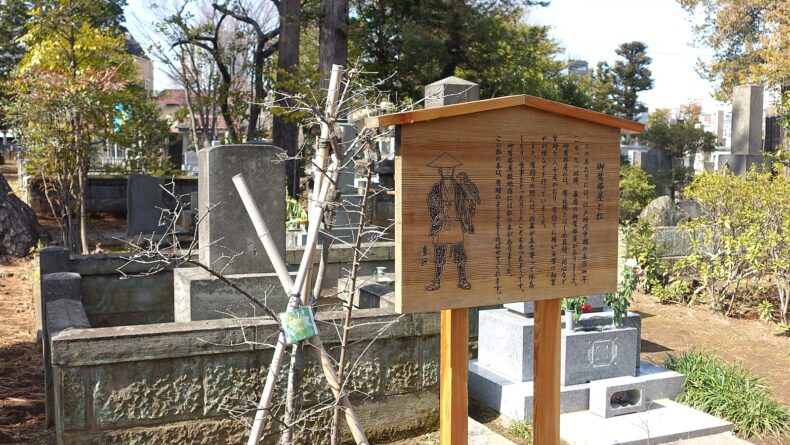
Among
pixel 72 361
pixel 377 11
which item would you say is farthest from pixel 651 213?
pixel 72 361

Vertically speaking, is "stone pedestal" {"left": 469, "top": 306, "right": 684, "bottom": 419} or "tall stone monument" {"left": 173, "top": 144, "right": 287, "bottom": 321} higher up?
"tall stone monument" {"left": 173, "top": 144, "right": 287, "bottom": 321}

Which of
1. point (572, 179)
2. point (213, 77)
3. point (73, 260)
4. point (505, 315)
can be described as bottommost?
point (505, 315)

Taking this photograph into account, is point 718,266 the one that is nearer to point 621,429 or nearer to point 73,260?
point 621,429

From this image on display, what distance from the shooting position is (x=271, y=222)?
20.0ft

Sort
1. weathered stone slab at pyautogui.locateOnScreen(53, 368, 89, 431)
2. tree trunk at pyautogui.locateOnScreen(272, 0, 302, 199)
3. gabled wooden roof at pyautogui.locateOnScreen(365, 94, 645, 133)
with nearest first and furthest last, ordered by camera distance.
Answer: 1. gabled wooden roof at pyautogui.locateOnScreen(365, 94, 645, 133)
2. weathered stone slab at pyautogui.locateOnScreen(53, 368, 89, 431)
3. tree trunk at pyautogui.locateOnScreen(272, 0, 302, 199)

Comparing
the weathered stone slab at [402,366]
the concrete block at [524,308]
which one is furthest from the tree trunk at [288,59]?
the weathered stone slab at [402,366]

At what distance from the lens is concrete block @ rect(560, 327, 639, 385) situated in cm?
632

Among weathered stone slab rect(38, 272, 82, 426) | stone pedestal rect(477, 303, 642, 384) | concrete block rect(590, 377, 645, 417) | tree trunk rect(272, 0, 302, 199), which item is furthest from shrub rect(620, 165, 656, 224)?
weathered stone slab rect(38, 272, 82, 426)

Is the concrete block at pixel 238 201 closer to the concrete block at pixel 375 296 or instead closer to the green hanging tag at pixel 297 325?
the concrete block at pixel 375 296

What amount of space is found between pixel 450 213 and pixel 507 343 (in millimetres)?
3332

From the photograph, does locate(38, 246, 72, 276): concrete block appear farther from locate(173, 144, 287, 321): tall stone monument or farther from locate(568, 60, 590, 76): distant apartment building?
locate(568, 60, 590, 76): distant apartment building

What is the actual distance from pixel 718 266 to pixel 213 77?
16032 millimetres

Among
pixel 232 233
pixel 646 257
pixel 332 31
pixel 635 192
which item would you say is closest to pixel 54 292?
pixel 232 233

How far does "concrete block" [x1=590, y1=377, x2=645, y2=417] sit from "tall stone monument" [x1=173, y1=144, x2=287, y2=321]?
2.75 meters
